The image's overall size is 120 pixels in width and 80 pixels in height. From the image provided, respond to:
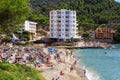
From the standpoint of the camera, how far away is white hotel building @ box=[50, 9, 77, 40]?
12119 centimetres

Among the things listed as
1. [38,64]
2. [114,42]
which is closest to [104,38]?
[114,42]

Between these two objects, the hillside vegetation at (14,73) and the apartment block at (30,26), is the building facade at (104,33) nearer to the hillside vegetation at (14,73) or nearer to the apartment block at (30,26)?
the apartment block at (30,26)

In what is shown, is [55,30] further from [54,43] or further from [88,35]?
[88,35]

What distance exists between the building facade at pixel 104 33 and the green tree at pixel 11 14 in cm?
12839

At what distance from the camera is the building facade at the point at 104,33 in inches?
5984

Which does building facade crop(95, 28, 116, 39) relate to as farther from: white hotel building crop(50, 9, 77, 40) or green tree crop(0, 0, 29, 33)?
green tree crop(0, 0, 29, 33)

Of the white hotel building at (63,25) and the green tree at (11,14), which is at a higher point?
the green tree at (11,14)

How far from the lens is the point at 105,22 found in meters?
188

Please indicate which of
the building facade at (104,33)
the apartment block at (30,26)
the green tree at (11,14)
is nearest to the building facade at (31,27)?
the apartment block at (30,26)

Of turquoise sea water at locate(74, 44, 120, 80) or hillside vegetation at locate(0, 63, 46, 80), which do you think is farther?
turquoise sea water at locate(74, 44, 120, 80)

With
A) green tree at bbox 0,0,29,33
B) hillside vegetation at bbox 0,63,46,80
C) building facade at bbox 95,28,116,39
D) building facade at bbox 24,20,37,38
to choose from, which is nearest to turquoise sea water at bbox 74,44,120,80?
green tree at bbox 0,0,29,33

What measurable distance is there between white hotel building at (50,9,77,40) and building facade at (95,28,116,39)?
3265 centimetres

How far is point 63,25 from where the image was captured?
122312mm

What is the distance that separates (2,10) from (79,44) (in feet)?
322
